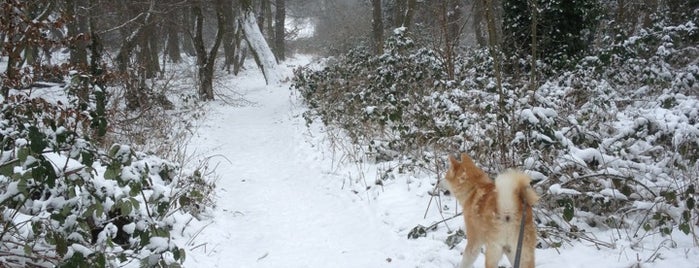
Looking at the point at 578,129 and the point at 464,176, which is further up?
the point at 578,129

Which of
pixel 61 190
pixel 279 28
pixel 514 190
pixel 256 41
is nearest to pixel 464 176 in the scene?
pixel 514 190

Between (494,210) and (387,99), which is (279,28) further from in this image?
(494,210)

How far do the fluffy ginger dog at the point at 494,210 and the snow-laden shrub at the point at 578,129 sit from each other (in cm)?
98

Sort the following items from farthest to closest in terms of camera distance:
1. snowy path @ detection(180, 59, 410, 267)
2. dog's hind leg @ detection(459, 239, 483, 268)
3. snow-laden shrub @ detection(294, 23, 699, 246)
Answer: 1. snowy path @ detection(180, 59, 410, 267)
2. snow-laden shrub @ detection(294, 23, 699, 246)
3. dog's hind leg @ detection(459, 239, 483, 268)

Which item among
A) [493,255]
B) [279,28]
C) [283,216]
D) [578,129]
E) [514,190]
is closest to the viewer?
[514,190]

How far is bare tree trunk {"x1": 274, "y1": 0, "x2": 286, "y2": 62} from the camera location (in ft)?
85.3

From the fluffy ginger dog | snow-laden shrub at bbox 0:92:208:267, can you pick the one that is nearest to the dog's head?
the fluffy ginger dog

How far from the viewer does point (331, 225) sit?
5.03 m

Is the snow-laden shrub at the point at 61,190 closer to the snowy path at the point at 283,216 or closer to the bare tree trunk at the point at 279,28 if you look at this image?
the snowy path at the point at 283,216

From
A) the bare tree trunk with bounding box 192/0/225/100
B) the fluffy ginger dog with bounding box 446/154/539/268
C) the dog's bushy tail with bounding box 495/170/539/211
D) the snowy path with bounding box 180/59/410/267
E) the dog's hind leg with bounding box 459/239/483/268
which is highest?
the bare tree trunk with bounding box 192/0/225/100

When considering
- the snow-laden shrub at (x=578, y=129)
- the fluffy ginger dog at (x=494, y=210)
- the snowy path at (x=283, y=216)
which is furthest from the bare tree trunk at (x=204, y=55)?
the fluffy ginger dog at (x=494, y=210)

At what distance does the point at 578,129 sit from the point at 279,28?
2519cm

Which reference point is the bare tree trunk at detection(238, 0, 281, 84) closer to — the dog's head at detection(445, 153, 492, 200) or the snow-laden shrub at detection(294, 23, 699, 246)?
the snow-laden shrub at detection(294, 23, 699, 246)

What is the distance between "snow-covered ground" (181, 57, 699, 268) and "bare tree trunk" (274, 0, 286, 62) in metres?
19.0
